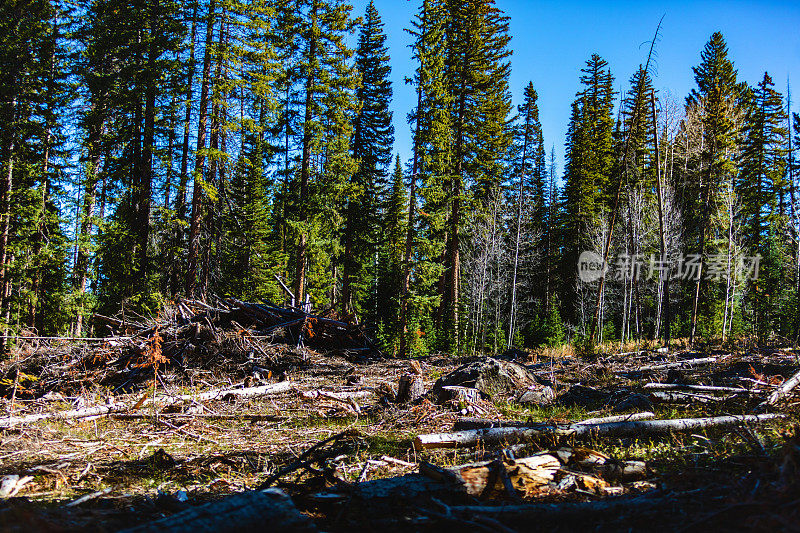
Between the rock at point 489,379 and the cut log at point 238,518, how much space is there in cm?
480

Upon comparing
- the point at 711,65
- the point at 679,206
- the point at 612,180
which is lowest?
the point at 679,206

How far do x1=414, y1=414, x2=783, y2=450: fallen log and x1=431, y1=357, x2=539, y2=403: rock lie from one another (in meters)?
2.49

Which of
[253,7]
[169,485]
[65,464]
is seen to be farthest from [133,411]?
[253,7]

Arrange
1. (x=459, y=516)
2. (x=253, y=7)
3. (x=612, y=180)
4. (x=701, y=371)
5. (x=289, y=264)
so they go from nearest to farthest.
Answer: (x=459, y=516)
(x=701, y=371)
(x=253, y=7)
(x=289, y=264)
(x=612, y=180)

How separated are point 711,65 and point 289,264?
3438cm

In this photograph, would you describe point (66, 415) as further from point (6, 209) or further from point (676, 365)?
point (6, 209)

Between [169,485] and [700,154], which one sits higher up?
[700,154]

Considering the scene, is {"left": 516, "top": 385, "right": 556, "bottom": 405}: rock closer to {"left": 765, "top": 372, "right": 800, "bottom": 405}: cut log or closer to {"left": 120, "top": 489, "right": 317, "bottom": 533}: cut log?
{"left": 765, "top": 372, "right": 800, "bottom": 405}: cut log

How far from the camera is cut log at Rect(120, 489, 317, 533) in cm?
199

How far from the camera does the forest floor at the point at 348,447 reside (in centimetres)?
255

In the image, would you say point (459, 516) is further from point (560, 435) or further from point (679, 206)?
point (679, 206)

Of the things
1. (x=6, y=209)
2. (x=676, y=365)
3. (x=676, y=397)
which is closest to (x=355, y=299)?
(x=6, y=209)

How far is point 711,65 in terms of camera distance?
30.3 meters

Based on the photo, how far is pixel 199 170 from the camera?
14.5 metres
